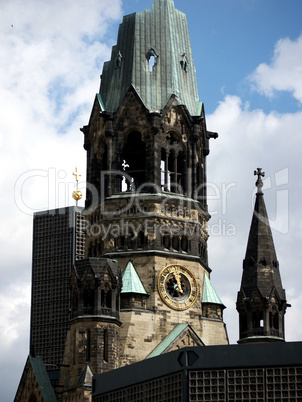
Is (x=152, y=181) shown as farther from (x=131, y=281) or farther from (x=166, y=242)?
(x=131, y=281)

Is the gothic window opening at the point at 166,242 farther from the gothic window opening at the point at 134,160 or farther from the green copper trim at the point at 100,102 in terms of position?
the green copper trim at the point at 100,102

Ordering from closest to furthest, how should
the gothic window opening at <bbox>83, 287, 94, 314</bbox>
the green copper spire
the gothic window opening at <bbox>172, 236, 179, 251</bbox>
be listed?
the gothic window opening at <bbox>83, 287, 94, 314</bbox> < the gothic window opening at <bbox>172, 236, 179, 251</bbox> < the green copper spire

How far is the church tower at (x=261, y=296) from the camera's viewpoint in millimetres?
103500

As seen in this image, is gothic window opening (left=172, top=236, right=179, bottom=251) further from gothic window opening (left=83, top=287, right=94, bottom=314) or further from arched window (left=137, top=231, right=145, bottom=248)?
gothic window opening (left=83, top=287, right=94, bottom=314)

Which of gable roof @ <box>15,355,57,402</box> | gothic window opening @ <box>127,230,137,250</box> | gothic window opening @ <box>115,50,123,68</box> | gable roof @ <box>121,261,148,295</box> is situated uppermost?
gothic window opening @ <box>115,50,123,68</box>

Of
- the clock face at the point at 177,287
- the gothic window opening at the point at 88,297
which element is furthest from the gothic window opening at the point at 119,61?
the gothic window opening at the point at 88,297

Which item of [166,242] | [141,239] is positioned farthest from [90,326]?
[166,242]

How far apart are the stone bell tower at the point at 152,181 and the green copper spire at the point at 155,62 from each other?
0.27 ft

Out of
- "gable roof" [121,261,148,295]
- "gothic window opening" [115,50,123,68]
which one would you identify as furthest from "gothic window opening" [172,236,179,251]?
"gothic window opening" [115,50,123,68]

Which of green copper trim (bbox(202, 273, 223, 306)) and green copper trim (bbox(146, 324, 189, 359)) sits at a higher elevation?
green copper trim (bbox(202, 273, 223, 306))

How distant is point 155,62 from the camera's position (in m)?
113

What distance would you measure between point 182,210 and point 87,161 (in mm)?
9650

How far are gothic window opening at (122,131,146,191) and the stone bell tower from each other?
3.1 inches

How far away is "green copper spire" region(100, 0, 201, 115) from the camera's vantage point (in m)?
111
